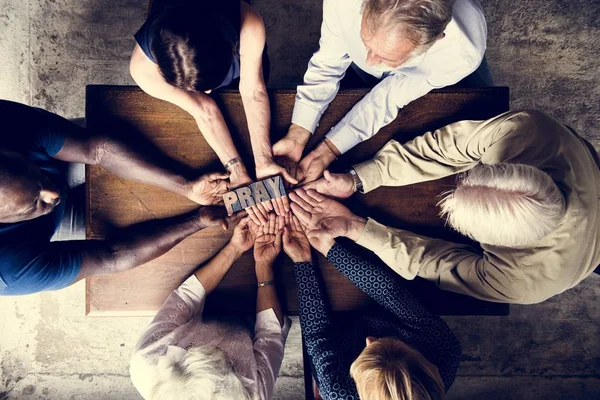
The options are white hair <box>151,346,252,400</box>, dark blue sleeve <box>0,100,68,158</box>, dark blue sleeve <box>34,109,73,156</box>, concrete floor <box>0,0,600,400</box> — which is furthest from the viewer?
concrete floor <box>0,0,600,400</box>

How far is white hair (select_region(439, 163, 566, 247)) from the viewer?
4.83 feet

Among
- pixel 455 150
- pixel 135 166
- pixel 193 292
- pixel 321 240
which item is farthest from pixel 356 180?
→ pixel 135 166

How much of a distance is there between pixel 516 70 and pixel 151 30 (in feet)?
8.56

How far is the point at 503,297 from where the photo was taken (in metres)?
1.79

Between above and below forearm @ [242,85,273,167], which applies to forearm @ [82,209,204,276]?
below

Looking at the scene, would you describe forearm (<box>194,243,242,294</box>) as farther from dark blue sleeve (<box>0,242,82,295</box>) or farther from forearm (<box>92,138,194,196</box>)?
dark blue sleeve (<box>0,242,82,295</box>)

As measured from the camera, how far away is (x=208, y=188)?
6.61 feet

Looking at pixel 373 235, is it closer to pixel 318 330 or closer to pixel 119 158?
pixel 318 330

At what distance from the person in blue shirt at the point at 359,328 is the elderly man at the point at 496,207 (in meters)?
0.11

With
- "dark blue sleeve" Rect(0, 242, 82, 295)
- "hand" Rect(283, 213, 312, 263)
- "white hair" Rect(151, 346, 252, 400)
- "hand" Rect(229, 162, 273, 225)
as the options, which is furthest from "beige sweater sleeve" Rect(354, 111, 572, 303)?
"dark blue sleeve" Rect(0, 242, 82, 295)

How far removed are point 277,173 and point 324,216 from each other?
0.34 meters

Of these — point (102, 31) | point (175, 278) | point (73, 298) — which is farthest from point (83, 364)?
point (102, 31)

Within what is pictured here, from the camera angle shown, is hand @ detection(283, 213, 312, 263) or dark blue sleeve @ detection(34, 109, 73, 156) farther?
hand @ detection(283, 213, 312, 263)

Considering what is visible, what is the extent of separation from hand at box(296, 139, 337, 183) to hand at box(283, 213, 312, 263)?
0.78ft
